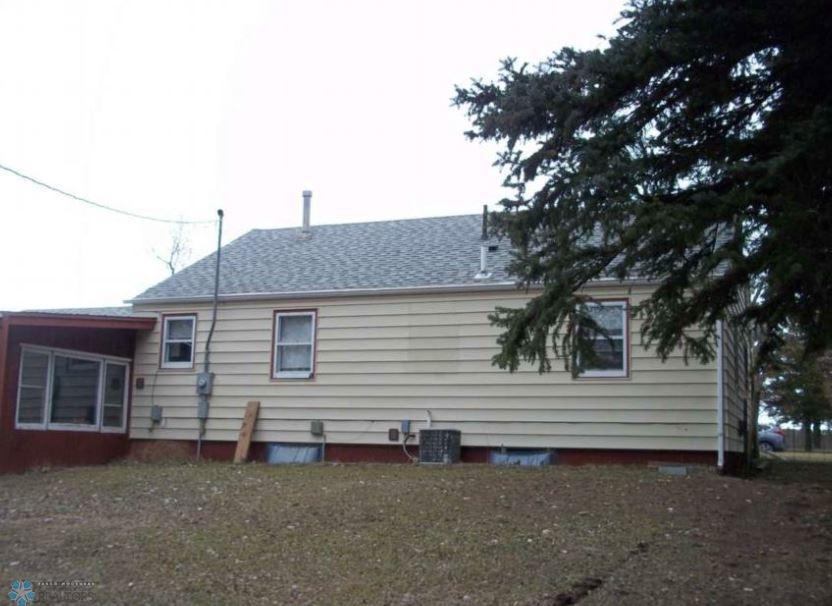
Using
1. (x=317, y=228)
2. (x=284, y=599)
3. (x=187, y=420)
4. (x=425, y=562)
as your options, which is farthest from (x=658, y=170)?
(x=317, y=228)

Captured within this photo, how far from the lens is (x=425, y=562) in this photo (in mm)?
7359

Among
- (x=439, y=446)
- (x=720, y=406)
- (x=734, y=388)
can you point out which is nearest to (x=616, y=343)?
(x=720, y=406)

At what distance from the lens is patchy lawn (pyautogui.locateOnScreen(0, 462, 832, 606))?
6.67 meters

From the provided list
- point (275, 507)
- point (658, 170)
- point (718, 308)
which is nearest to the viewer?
point (658, 170)

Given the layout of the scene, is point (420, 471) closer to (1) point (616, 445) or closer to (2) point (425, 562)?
(1) point (616, 445)

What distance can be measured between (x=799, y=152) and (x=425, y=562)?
4.39 m

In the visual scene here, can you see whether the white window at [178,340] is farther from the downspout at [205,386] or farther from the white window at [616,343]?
the white window at [616,343]

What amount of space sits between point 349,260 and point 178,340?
11.8 feet

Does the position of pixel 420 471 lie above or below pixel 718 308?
below

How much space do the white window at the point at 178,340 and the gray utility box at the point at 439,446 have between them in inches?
200

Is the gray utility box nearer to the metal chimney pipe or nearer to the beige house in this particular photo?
the beige house

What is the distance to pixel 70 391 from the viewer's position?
1516 centimetres

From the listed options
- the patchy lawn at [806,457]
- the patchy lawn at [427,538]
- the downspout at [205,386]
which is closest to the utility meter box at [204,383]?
the downspout at [205,386]

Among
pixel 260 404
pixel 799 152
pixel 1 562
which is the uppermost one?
pixel 799 152
